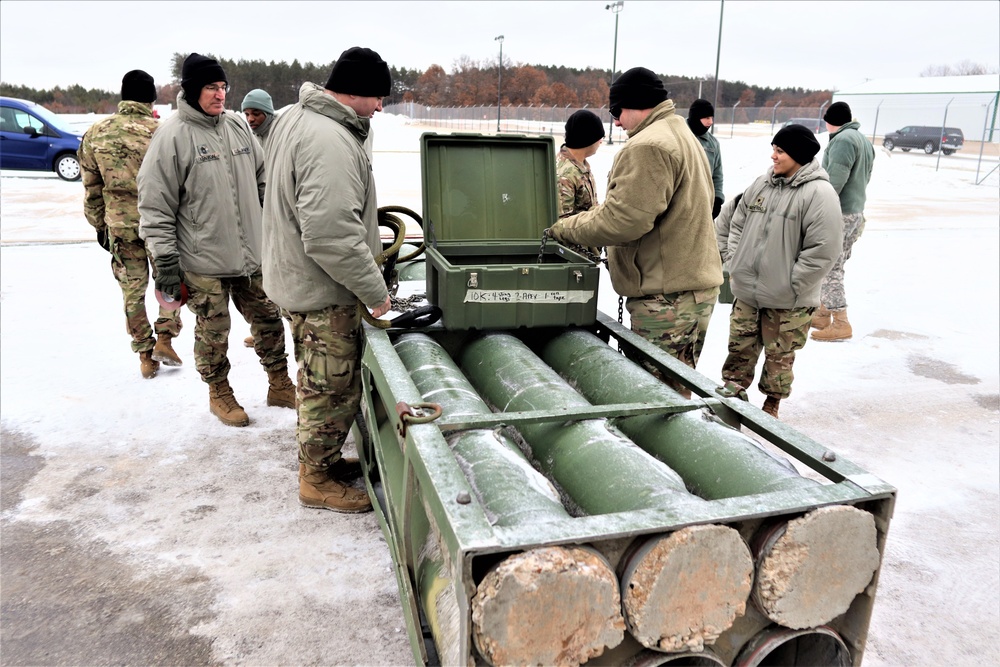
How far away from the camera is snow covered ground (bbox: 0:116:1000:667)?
114 inches

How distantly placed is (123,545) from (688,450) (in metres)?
2.54

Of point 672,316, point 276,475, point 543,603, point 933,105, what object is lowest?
point 276,475

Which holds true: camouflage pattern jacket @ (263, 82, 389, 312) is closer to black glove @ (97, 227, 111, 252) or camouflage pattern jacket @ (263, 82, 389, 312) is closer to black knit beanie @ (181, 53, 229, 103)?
black knit beanie @ (181, 53, 229, 103)

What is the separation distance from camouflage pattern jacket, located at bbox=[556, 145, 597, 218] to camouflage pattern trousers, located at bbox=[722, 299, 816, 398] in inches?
48.5

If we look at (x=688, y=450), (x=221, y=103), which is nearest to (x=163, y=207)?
(x=221, y=103)

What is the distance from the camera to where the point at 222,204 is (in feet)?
14.6

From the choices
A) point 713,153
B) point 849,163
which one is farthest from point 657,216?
point 849,163

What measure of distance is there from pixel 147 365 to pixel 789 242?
4.34m

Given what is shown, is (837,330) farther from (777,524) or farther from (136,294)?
(136,294)

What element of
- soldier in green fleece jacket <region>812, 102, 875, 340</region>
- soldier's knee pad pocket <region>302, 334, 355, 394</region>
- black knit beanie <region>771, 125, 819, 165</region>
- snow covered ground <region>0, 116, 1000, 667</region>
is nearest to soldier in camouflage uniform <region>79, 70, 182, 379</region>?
snow covered ground <region>0, 116, 1000, 667</region>

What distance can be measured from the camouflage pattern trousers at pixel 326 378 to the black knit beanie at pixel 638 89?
162 cm

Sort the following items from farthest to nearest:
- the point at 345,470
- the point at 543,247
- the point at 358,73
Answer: the point at 345,470, the point at 543,247, the point at 358,73

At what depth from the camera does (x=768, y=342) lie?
15.0 ft

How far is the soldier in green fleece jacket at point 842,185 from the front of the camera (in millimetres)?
6332
